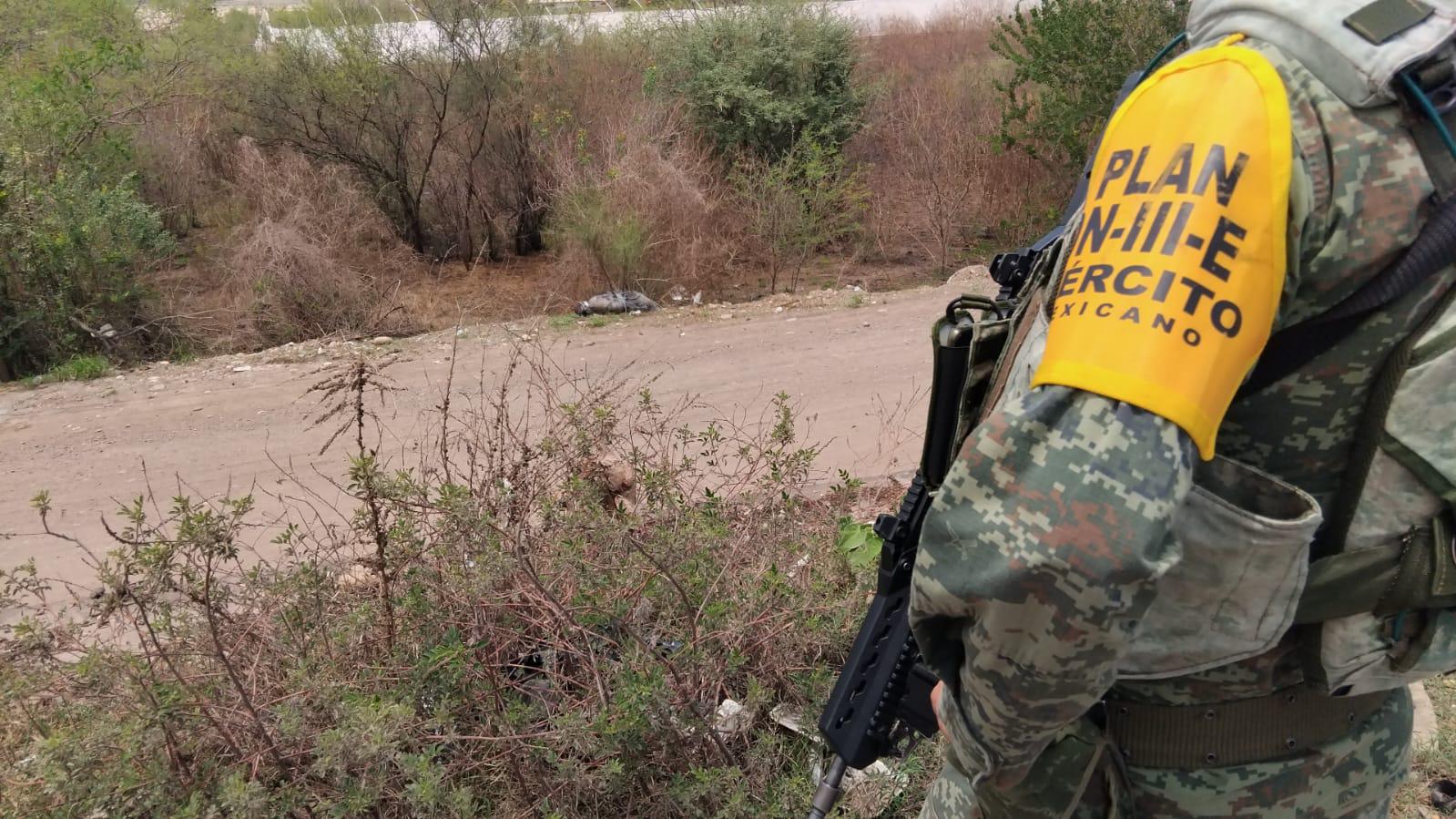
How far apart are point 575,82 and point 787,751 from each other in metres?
11.2

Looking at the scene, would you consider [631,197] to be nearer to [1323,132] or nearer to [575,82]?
[575,82]

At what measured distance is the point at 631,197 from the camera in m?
10.1

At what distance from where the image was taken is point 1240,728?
118 centimetres

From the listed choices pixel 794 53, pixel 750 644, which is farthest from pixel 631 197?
pixel 750 644

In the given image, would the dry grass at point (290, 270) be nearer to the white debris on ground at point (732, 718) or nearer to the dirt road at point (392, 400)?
the dirt road at point (392, 400)

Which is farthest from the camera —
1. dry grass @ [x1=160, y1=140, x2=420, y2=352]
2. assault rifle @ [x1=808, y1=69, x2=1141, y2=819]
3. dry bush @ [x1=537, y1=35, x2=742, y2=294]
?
dry bush @ [x1=537, y1=35, x2=742, y2=294]

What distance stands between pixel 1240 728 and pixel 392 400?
6.15m

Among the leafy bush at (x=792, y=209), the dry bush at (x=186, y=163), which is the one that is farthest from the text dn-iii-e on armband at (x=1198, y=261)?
the dry bush at (x=186, y=163)

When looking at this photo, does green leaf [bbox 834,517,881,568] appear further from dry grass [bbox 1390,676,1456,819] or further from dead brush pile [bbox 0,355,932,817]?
dry grass [bbox 1390,676,1456,819]

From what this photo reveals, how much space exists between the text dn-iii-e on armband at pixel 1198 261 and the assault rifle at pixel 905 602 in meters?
0.44

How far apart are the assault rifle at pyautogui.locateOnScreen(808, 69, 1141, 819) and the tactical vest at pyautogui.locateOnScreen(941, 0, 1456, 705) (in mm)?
273

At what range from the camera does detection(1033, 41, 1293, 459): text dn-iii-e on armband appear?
0.90 m

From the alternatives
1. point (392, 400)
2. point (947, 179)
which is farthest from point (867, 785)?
point (947, 179)

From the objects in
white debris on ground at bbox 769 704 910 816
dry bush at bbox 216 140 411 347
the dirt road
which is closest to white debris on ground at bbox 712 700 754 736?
white debris on ground at bbox 769 704 910 816
